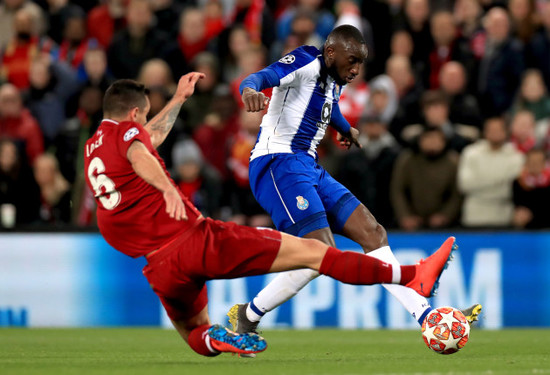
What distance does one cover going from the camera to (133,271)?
13.5 m

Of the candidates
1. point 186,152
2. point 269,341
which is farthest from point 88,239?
point 269,341

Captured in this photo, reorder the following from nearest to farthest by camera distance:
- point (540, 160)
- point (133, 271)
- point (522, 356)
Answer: point (522, 356), point (540, 160), point (133, 271)

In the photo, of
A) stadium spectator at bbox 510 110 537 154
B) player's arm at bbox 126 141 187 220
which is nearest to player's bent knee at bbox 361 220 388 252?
player's arm at bbox 126 141 187 220

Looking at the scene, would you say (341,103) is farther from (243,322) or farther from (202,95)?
(243,322)

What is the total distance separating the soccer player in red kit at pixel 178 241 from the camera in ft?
23.3

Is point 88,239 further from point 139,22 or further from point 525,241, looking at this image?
point 525,241

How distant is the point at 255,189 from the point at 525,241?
5413 mm

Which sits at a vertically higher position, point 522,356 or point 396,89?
point 396,89

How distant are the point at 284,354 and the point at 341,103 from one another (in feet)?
18.9

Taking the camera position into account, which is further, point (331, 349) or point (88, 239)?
point (88, 239)

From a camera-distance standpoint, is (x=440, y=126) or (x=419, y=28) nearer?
(x=440, y=126)

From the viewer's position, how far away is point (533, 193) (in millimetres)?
12711

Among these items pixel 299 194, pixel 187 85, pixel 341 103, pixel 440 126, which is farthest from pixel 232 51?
pixel 299 194

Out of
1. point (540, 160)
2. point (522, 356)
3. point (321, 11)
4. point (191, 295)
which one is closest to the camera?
point (191, 295)
